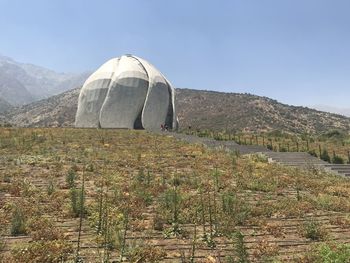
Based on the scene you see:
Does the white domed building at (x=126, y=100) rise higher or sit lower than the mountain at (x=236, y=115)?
lower

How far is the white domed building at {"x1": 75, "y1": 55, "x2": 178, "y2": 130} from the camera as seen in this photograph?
39656mm

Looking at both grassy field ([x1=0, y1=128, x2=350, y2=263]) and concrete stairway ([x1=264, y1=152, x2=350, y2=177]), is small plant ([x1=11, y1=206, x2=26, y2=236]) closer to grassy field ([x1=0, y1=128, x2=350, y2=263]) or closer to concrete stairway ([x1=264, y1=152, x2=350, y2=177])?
grassy field ([x1=0, y1=128, x2=350, y2=263])

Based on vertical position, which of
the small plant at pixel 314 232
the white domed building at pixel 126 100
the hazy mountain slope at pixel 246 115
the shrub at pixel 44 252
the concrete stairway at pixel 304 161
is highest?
the hazy mountain slope at pixel 246 115

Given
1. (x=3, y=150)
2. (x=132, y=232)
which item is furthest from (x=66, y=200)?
(x=3, y=150)

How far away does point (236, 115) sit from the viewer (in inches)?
3351

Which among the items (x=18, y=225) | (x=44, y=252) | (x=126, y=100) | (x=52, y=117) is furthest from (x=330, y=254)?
(x=52, y=117)

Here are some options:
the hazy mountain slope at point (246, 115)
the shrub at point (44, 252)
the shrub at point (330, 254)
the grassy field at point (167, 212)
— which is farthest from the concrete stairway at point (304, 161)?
the hazy mountain slope at point (246, 115)

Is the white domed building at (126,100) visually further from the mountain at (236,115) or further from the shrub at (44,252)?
the mountain at (236,115)

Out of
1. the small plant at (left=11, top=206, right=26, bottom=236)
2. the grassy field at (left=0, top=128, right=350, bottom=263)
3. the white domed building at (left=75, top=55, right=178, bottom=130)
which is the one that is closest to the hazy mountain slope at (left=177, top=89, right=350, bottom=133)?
the white domed building at (left=75, top=55, right=178, bottom=130)

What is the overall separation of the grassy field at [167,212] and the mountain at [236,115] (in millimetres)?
55348

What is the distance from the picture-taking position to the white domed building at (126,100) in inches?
1561

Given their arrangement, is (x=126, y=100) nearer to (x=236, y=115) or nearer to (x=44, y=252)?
(x=44, y=252)

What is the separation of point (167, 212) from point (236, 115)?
75.5m

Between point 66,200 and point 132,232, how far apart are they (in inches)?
133
